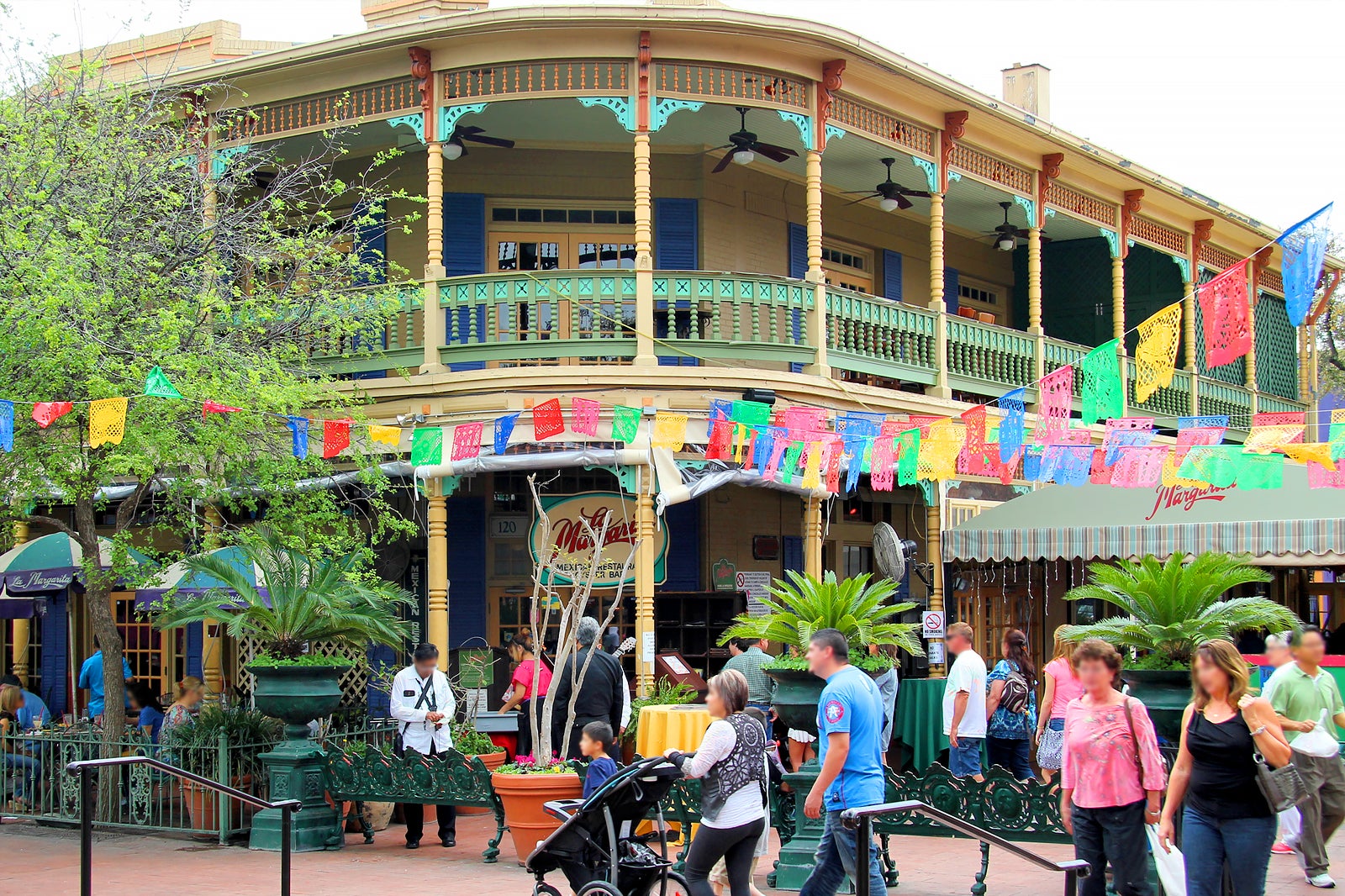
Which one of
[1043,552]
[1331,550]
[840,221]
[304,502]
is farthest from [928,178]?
[304,502]

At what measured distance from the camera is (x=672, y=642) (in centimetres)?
1697

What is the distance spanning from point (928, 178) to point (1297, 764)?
375 inches

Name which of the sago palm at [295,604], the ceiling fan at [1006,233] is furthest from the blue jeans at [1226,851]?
the ceiling fan at [1006,233]

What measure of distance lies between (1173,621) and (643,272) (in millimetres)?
7519

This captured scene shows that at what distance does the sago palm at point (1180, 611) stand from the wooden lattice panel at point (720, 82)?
796 cm

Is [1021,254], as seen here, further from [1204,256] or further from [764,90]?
[764,90]

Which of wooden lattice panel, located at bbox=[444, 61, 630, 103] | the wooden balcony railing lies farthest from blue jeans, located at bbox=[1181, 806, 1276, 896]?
wooden lattice panel, located at bbox=[444, 61, 630, 103]

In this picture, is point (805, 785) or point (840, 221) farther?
point (840, 221)

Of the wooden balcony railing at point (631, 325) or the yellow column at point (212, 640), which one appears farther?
the wooden balcony railing at point (631, 325)

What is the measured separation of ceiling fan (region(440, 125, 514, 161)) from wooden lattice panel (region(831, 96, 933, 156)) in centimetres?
397

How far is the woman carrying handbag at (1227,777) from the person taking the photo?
647 centimetres

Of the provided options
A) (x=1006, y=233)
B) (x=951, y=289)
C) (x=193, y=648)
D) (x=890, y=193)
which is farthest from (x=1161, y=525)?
(x=193, y=648)

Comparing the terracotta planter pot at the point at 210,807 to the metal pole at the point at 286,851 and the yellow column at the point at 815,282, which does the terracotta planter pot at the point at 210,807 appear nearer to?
the metal pole at the point at 286,851

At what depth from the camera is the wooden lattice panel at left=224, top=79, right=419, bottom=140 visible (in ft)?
50.9
